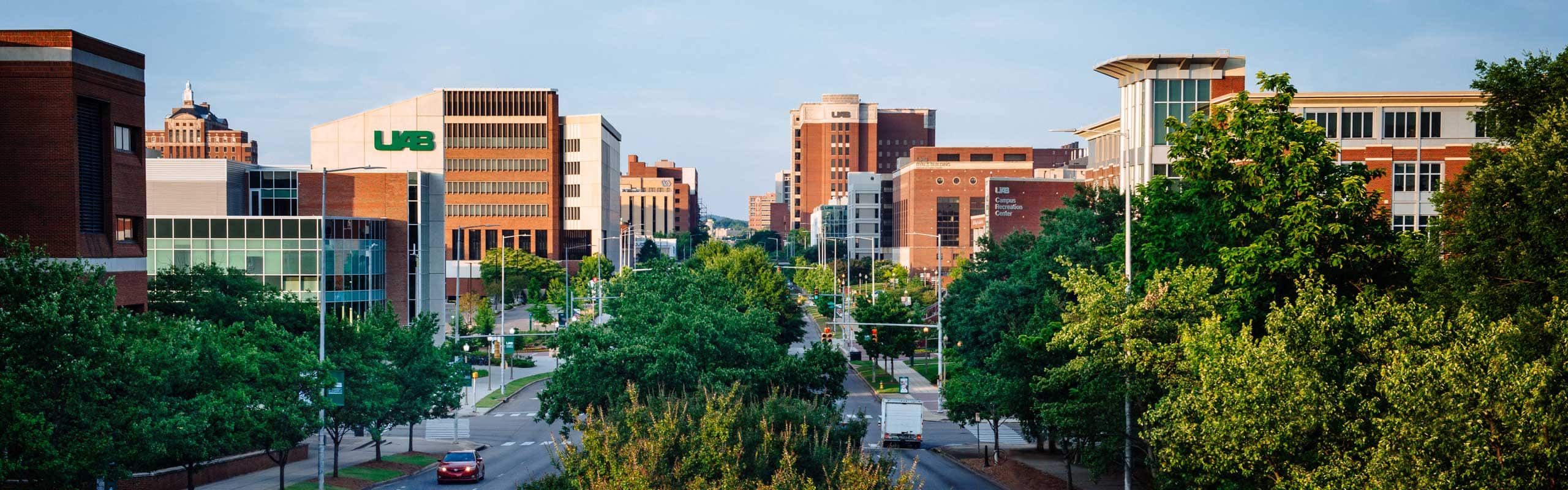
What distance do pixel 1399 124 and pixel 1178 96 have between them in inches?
411

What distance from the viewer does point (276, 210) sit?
85562mm

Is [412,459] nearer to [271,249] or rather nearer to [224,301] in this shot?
[224,301]

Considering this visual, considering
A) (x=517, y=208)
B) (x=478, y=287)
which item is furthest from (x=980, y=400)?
(x=517, y=208)

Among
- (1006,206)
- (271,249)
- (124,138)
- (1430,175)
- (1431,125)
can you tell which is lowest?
(271,249)

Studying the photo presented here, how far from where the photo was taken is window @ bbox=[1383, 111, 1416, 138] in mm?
59469

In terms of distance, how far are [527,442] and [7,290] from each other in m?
32.1

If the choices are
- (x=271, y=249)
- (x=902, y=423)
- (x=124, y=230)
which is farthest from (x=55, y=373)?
(x=271, y=249)

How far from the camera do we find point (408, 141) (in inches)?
5290

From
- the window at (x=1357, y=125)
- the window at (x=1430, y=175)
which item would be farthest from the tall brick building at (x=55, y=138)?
the window at (x=1430, y=175)

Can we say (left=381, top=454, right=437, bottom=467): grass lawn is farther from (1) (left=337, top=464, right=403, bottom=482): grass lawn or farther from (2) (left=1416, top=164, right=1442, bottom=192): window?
(2) (left=1416, top=164, right=1442, bottom=192): window

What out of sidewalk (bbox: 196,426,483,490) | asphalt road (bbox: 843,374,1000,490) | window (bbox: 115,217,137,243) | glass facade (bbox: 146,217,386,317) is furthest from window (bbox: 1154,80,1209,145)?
window (bbox: 115,217,137,243)

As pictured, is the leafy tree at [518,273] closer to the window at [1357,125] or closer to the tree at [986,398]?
the tree at [986,398]

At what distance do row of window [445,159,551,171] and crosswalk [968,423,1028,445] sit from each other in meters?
105

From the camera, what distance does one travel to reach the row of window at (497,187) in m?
155
